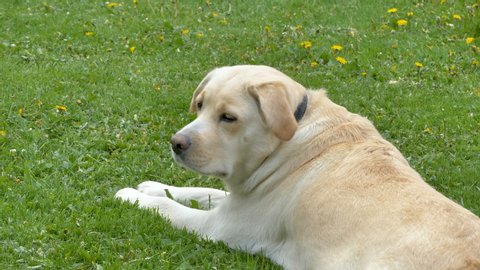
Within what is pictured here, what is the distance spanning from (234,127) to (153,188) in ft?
4.62

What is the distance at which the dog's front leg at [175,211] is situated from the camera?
5562 millimetres

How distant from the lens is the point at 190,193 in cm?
622

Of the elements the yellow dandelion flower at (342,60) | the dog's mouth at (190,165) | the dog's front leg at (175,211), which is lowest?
the yellow dandelion flower at (342,60)

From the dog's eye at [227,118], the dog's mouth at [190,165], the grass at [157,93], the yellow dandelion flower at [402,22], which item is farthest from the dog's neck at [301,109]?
the yellow dandelion flower at [402,22]

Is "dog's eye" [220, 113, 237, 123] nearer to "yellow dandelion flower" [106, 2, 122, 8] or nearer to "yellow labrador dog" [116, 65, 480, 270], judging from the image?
"yellow labrador dog" [116, 65, 480, 270]

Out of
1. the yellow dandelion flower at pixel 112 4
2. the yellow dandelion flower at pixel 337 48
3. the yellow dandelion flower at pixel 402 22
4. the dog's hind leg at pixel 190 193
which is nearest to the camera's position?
the dog's hind leg at pixel 190 193

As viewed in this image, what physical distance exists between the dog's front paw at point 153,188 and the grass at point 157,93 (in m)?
0.19

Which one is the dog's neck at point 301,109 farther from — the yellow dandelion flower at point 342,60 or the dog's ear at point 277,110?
the yellow dandelion flower at point 342,60

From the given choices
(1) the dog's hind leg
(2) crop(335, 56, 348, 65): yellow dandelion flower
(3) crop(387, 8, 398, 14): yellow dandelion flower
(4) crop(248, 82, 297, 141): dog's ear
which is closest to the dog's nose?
(4) crop(248, 82, 297, 141): dog's ear

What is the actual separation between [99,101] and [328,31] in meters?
4.26

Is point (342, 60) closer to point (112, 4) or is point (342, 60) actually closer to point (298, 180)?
point (112, 4)

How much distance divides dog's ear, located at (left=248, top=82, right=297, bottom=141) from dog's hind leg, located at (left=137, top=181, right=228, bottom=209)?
1340 mm

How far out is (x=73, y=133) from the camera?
7.25 metres

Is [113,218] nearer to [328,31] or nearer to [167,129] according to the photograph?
[167,129]
